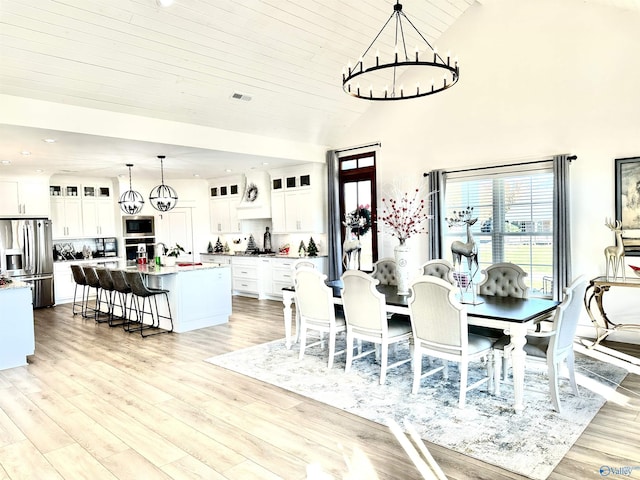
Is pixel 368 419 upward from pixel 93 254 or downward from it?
downward

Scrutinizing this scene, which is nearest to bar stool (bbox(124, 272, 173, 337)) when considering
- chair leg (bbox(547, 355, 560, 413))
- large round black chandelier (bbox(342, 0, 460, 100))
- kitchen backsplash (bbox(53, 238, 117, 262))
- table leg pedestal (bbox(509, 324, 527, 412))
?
kitchen backsplash (bbox(53, 238, 117, 262))

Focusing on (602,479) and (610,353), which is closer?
(602,479)

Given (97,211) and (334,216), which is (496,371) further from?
(97,211)

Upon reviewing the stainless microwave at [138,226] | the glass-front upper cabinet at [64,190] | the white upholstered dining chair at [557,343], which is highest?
the glass-front upper cabinet at [64,190]

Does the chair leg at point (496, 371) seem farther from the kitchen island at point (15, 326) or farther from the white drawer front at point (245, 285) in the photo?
the white drawer front at point (245, 285)

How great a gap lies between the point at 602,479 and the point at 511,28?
221 inches

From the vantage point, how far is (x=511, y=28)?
625 cm

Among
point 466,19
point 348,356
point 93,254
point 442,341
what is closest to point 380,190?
point 466,19

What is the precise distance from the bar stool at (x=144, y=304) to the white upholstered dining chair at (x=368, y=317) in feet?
10.7

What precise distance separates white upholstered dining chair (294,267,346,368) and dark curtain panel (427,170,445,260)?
2.56 metres

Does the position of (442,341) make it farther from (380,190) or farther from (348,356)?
(380,190)

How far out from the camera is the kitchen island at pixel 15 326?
203 inches

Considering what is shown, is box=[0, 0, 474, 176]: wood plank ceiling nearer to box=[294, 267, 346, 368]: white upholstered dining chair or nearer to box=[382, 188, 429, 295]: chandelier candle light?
box=[382, 188, 429, 295]: chandelier candle light

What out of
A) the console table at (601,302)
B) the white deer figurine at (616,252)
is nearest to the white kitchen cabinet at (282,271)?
the console table at (601,302)
